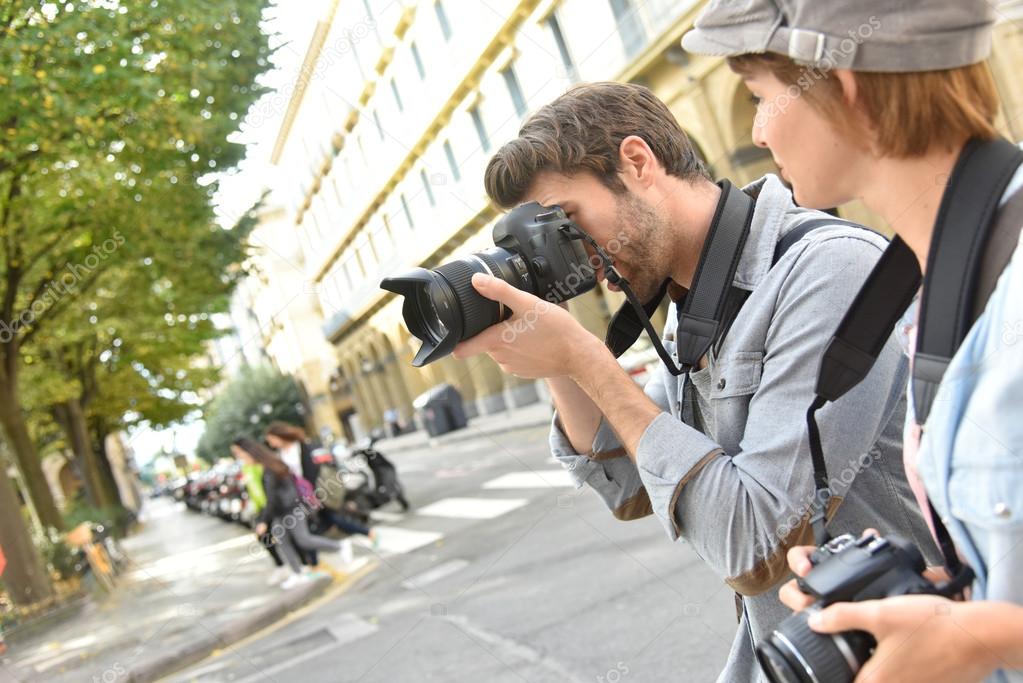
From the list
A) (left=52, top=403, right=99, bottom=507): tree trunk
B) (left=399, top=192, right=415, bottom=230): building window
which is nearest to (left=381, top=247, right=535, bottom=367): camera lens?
(left=52, top=403, right=99, bottom=507): tree trunk

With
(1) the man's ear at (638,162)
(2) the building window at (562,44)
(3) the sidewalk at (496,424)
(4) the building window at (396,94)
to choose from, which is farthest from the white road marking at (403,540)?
(4) the building window at (396,94)

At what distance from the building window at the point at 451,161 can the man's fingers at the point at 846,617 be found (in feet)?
83.1

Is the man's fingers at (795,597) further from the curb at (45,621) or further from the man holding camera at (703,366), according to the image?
the curb at (45,621)

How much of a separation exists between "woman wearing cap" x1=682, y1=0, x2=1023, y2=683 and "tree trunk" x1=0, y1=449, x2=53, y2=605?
11802 millimetres

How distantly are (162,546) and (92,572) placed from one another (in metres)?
6.77

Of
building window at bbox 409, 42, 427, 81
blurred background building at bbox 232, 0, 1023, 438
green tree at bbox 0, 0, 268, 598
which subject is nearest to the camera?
green tree at bbox 0, 0, 268, 598

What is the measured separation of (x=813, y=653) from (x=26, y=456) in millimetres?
15431

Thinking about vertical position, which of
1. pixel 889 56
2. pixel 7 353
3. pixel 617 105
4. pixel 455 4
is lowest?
pixel 889 56

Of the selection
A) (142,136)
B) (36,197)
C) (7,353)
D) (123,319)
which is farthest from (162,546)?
(142,136)

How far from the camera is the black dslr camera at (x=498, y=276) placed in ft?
4.97

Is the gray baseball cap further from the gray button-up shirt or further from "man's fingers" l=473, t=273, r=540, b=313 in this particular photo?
"man's fingers" l=473, t=273, r=540, b=313

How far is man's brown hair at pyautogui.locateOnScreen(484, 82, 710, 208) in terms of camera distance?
65.6 inches

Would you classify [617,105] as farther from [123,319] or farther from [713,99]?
[123,319]

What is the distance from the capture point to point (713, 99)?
52.6ft
